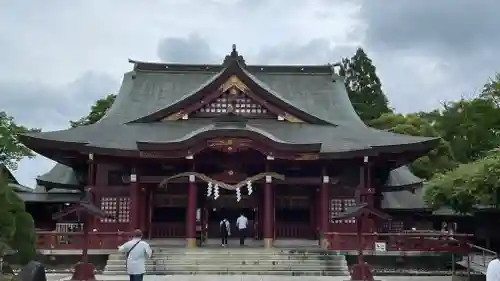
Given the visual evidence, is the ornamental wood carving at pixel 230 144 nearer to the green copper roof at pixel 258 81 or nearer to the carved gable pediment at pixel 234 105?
the carved gable pediment at pixel 234 105

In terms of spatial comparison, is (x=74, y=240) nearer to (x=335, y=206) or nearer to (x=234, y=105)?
(x=234, y=105)

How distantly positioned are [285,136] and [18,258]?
15729mm

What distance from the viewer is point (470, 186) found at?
647 inches

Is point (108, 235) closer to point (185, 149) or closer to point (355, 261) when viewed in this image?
point (185, 149)

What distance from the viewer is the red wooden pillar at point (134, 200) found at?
23.1 m

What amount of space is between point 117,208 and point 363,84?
44.5 meters

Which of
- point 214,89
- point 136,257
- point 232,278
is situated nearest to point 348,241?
point 232,278

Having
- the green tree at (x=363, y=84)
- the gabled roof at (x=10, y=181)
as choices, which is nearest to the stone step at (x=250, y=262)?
the gabled roof at (x=10, y=181)

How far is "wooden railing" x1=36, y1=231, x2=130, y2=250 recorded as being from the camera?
70.8 ft

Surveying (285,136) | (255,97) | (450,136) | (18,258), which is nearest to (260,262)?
(285,136)

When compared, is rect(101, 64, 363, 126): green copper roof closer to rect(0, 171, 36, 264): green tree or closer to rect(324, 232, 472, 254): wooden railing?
rect(324, 232, 472, 254): wooden railing

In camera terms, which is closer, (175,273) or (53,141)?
(175,273)

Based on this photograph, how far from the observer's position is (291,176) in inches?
979

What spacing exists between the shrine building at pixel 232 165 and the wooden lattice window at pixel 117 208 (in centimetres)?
4
